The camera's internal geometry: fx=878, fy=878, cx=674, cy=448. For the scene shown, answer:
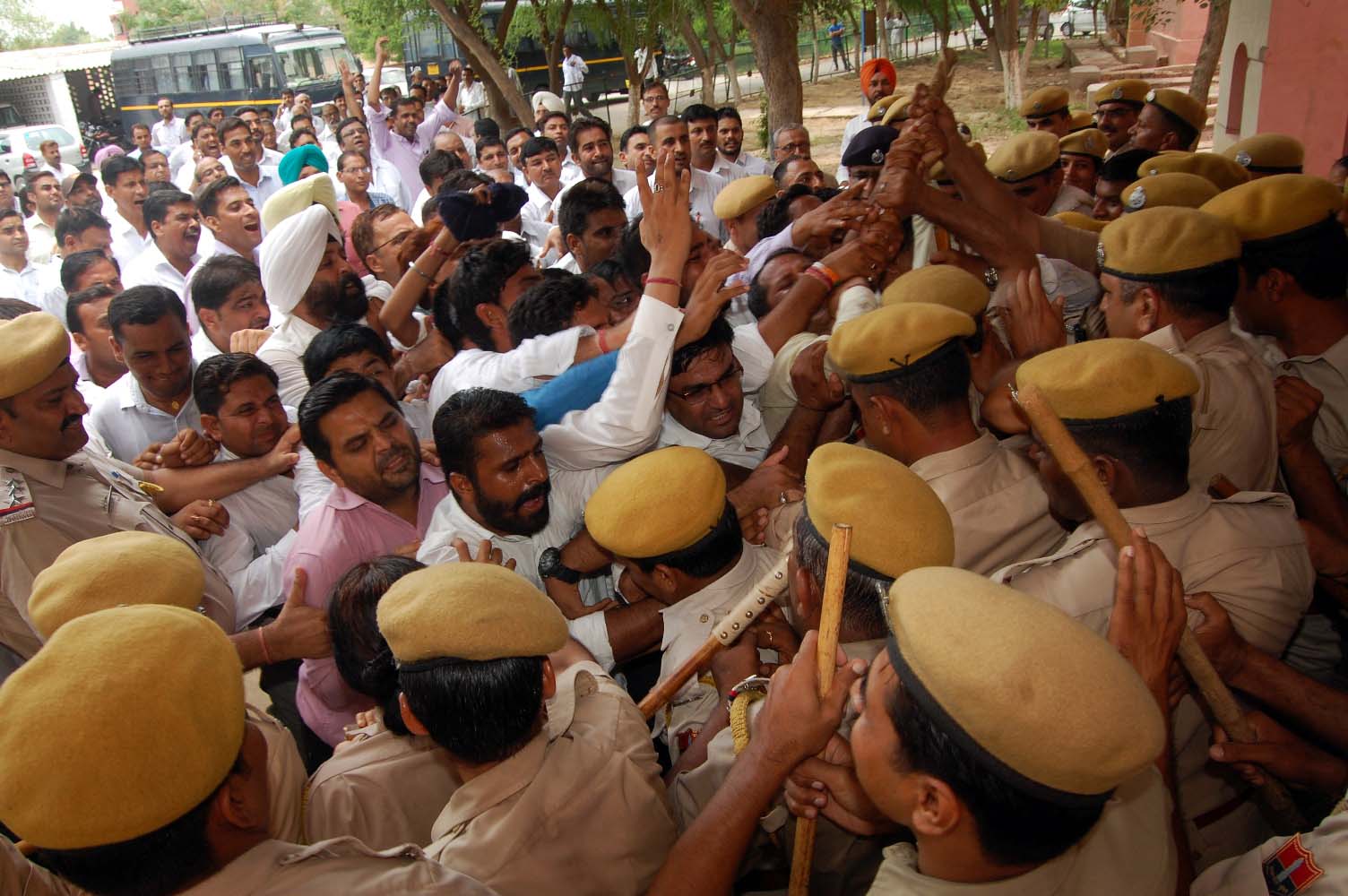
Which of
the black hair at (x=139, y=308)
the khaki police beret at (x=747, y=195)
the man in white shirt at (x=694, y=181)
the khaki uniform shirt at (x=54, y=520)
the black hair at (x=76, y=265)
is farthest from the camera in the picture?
the man in white shirt at (x=694, y=181)

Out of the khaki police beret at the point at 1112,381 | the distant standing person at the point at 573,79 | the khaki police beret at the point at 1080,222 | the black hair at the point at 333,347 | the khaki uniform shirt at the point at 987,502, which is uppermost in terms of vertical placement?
the distant standing person at the point at 573,79

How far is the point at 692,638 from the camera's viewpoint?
223 centimetres

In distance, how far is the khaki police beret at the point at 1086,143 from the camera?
5352 millimetres

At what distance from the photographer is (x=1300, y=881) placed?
1.43 metres

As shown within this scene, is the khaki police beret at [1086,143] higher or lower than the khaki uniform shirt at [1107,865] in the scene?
higher

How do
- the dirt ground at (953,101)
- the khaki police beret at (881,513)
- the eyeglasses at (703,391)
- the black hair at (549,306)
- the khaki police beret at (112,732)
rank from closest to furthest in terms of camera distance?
the khaki police beret at (112,732), the khaki police beret at (881,513), the eyeglasses at (703,391), the black hair at (549,306), the dirt ground at (953,101)

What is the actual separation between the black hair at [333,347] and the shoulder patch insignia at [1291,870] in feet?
10.4

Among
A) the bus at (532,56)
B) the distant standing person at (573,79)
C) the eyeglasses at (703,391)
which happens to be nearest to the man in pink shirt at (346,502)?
the eyeglasses at (703,391)

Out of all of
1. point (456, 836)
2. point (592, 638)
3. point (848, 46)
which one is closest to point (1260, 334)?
point (592, 638)

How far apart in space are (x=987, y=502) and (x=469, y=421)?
1.50m

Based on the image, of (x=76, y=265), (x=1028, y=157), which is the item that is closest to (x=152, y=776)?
(x=1028, y=157)

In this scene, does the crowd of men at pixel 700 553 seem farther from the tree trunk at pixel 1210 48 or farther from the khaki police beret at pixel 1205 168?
the tree trunk at pixel 1210 48

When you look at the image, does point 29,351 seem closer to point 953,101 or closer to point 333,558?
point 333,558

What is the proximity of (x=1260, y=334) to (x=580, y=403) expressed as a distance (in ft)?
7.76
